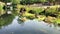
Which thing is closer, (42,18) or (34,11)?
(42,18)

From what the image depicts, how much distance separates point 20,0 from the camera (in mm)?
96562

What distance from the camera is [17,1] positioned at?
300 feet

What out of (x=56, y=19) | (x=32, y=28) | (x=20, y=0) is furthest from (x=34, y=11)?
(x=20, y=0)

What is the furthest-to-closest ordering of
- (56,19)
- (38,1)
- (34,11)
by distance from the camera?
(38,1) → (34,11) → (56,19)

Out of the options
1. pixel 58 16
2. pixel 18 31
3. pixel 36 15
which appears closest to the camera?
pixel 18 31

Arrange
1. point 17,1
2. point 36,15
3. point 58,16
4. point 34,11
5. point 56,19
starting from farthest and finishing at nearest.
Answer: point 17,1, point 34,11, point 36,15, point 58,16, point 56,19

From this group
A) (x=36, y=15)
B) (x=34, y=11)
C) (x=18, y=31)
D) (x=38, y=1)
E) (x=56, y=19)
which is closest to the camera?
(x=18, y=31)

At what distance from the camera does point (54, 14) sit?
6194 centimetres

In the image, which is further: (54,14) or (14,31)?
(54,14)

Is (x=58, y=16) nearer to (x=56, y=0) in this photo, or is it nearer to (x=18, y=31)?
(x=18, y=31)

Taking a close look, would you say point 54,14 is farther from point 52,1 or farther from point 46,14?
point 52,1

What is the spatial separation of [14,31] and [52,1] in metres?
54.5

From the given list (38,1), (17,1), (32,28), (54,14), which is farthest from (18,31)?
(38,1)

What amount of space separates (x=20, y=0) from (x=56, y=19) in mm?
44115
